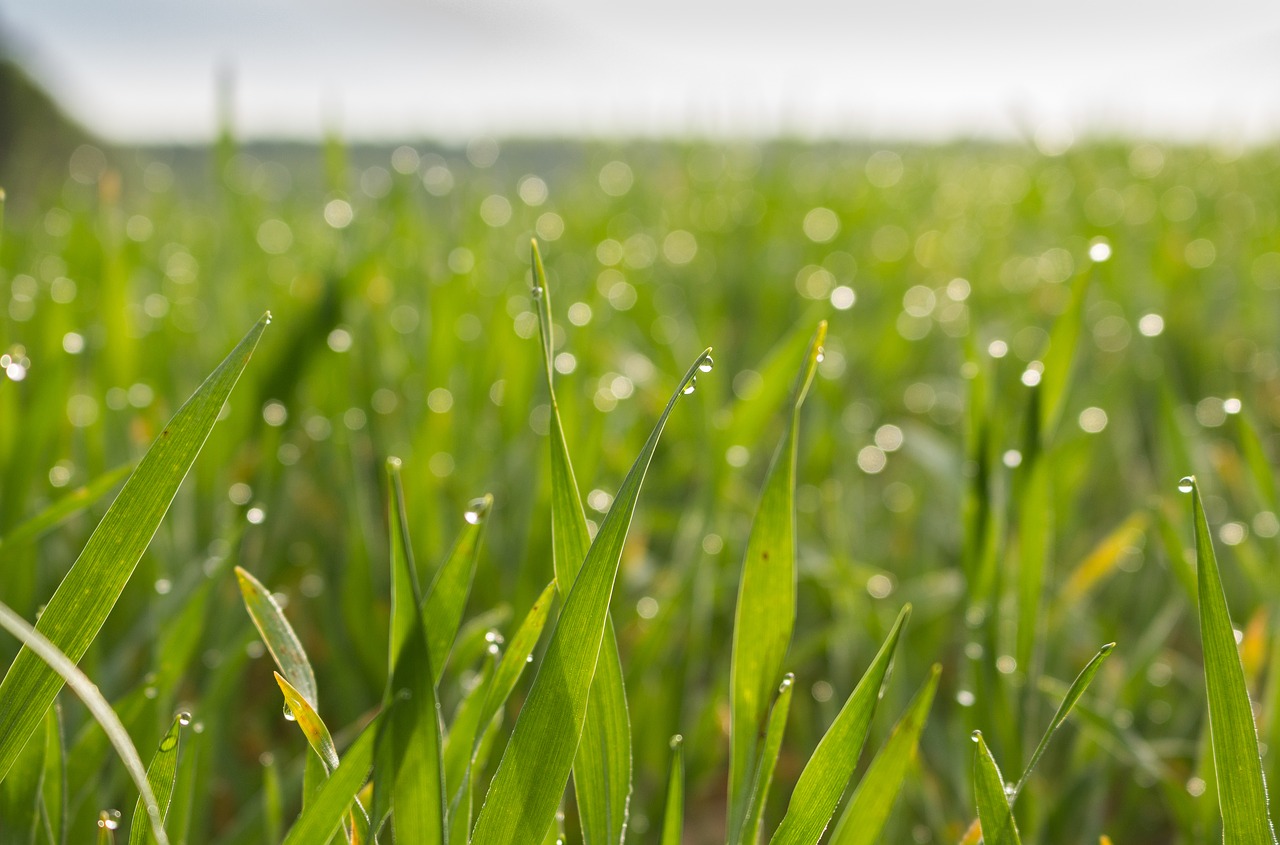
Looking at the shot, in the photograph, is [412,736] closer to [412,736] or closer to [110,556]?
[412,736]

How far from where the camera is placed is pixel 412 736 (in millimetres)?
431

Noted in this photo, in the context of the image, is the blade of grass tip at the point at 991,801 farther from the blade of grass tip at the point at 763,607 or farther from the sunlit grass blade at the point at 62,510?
the sunlit grass blade at the point at 62,510

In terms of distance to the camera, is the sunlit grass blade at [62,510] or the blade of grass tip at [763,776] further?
the sunlit grass blade at [62,510]

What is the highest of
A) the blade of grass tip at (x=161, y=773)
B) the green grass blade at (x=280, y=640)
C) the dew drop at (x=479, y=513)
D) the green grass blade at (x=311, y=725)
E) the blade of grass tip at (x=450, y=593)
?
the dew drop at (x=479, y=513)

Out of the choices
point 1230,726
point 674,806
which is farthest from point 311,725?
point 1230,726

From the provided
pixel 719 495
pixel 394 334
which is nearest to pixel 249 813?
pixel 719 495

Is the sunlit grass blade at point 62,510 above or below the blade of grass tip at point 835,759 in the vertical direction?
above

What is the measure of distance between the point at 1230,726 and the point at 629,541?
1.74 ft

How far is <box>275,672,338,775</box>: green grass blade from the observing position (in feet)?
1.47

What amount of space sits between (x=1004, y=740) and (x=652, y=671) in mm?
263

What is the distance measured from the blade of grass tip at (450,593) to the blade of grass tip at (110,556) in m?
0.13

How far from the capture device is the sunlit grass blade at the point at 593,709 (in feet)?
1.54

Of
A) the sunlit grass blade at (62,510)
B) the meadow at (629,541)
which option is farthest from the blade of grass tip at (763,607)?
the sunlit grass blade at (62,510)

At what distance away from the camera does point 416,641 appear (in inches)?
16.7
